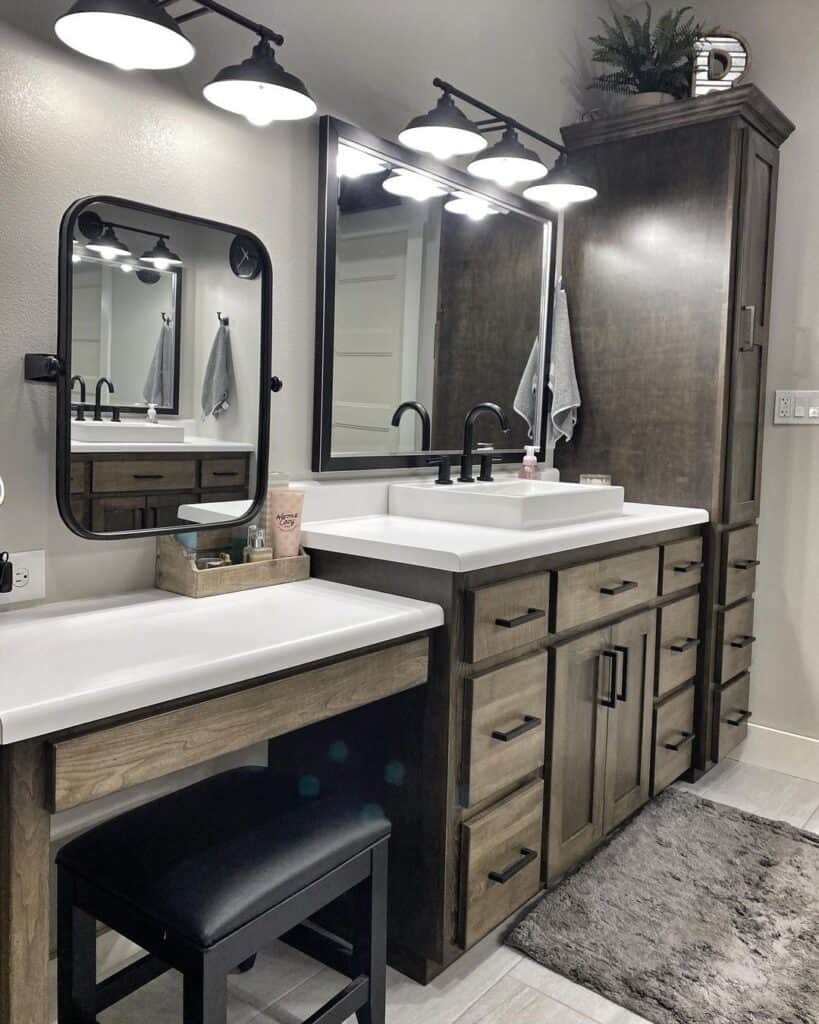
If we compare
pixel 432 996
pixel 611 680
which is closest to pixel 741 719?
pixel 611 680

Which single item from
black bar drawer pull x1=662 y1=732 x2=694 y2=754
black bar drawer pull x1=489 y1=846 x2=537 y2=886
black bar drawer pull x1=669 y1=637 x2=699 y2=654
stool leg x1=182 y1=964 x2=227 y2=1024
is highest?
black bar drawer pull x1=669 y1=637 x2=699 y2=654

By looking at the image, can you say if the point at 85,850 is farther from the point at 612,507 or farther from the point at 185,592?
the point at 612,507

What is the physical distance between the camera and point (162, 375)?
1746 mm

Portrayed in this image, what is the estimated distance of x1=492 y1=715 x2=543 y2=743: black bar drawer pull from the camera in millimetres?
Result: 1811

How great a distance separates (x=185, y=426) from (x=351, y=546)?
419 millimetres

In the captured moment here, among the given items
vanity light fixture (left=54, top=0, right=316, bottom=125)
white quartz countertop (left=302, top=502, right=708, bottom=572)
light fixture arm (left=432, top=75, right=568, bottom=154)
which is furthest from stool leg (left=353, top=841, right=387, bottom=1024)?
light fixture arm (left=432, top=75, right=568, bottom=154)

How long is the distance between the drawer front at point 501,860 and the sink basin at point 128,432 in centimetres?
98

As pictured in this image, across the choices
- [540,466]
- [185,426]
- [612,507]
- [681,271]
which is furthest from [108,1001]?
[681,271]

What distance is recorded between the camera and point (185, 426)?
1786mm

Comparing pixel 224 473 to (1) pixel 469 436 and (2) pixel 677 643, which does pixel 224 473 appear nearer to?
(1) pixel 469 436

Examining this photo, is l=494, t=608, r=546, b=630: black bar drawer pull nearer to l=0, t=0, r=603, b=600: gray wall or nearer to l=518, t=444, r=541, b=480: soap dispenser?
l=0, t=0, r=603, b=600: gray wall

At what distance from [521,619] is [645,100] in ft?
5.95

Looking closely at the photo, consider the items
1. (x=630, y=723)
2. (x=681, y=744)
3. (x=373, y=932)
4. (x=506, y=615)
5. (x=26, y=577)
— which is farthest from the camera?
(x=681, y=744)

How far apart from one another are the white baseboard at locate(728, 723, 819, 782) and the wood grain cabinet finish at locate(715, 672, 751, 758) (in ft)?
0.17
